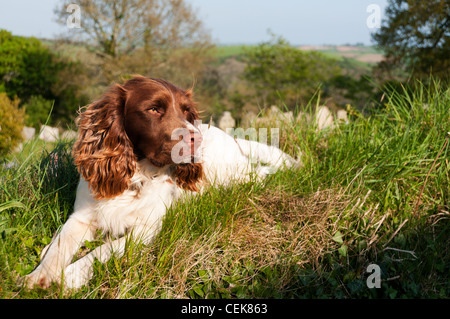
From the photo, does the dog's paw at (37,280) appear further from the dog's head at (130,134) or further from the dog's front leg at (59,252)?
the dog's head at (130,134)

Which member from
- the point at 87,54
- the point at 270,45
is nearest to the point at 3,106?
the point at 87,54

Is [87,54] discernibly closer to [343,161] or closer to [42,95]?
[42,95]

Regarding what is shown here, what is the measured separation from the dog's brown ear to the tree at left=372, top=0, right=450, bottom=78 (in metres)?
12.2

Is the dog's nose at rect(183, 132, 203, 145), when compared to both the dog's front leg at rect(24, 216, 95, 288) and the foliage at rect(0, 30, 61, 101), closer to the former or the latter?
the dog's front leg at rect(24, 216, 95, 288)

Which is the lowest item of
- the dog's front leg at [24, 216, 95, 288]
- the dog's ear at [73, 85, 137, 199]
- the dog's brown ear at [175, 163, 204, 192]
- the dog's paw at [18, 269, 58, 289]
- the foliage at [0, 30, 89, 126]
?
the dog's paw at [18, 269, 58, 289]

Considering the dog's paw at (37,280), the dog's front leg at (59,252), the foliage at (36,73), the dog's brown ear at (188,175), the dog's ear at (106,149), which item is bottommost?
the dog's paw at (37,280)

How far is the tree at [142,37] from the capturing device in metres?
17.1

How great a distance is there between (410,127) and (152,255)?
2855 millimetres

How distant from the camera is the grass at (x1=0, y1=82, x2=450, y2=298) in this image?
2.58m

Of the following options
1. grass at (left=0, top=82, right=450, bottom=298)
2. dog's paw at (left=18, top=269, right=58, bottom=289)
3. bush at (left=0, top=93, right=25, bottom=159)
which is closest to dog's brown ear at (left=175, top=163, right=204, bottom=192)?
grass at (left=0, top=82, right=450, bottom=298)

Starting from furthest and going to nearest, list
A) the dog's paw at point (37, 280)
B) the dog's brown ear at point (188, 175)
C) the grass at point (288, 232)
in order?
the dog's brown ear at point (188, 175), the grass at point (288, 232), the dog's paw at point (37, 280)

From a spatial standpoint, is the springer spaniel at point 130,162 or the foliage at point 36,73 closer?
the springer spaniel at point 130,162

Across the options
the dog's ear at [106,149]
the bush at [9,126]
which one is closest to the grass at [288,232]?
the dog's ear at [106,149]

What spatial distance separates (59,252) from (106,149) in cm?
78
